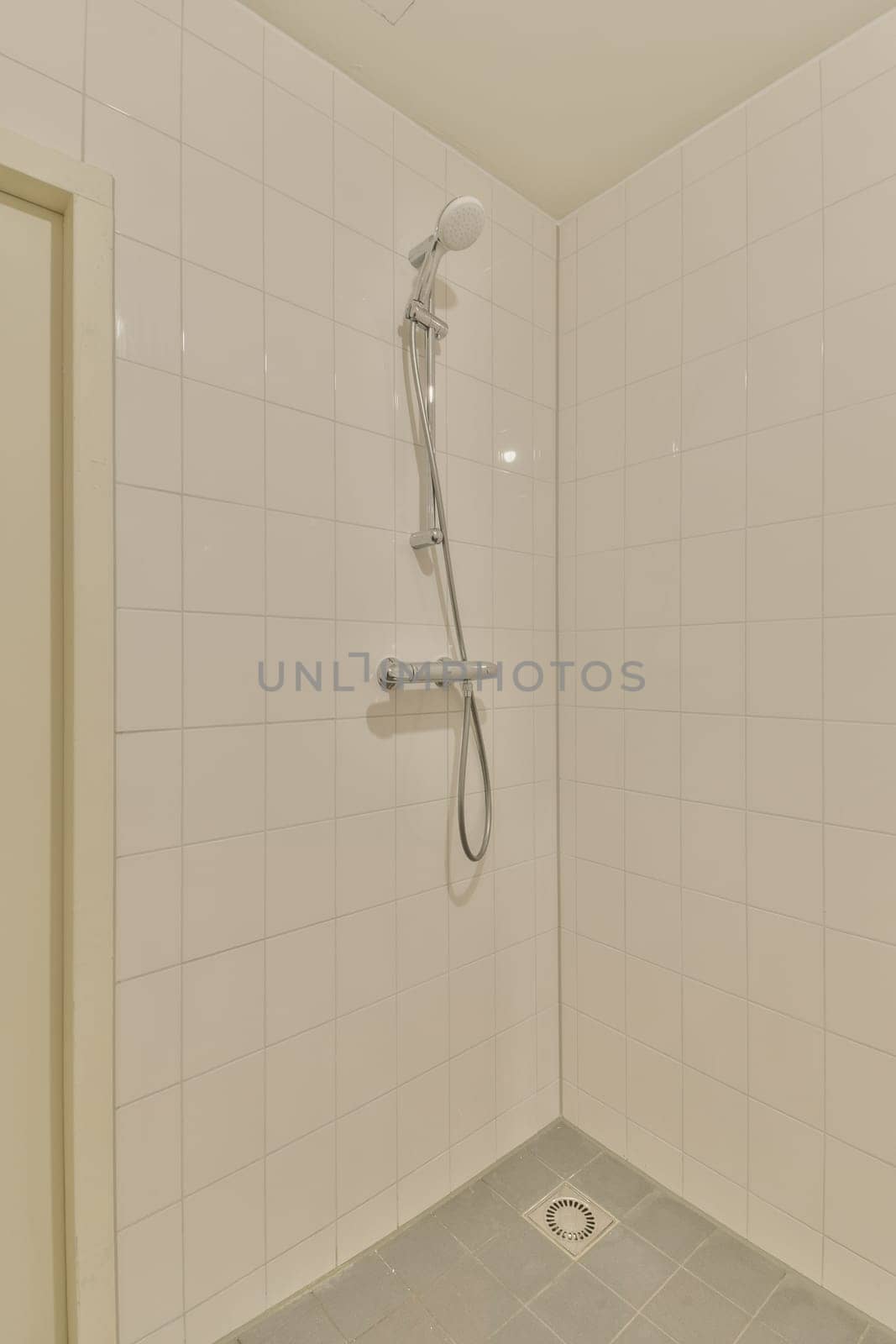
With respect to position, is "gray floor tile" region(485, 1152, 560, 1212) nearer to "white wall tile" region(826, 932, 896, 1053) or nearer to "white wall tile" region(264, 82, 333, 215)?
"white wall tile" region(826, 932, 896, 1053)

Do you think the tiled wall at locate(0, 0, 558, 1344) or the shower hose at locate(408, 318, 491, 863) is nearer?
the tiled wall at locate(0, 0, 558, 1344)

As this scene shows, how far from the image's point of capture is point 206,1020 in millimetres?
1236

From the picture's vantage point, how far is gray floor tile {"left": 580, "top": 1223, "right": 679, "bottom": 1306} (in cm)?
136

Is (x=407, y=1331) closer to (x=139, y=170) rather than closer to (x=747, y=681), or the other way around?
(x=747, y=681)

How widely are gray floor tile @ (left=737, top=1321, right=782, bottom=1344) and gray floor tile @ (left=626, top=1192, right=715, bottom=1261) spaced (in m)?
0.18

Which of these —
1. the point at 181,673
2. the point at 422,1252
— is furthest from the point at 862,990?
the point at 181,673

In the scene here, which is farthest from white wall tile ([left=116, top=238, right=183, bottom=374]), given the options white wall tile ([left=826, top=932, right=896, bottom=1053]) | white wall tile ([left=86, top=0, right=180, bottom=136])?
white wall tile ([left=826, top=932, right=896, bottom=1053])

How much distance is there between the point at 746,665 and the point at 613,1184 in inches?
50.2

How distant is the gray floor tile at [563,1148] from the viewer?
5.60ft

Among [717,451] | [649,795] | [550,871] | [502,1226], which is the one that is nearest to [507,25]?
[717,451]

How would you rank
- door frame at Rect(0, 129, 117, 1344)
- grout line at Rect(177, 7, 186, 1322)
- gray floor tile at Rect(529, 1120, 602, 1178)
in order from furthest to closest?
gray floor tile at Rect(529, 1120, 602, 1178) → grout line at Rect(177, 7, 186, 1322) → door frame at Rect(0, 129, 117, 1344)

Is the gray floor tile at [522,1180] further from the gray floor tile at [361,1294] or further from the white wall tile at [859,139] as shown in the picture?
the white wall tile at [859,139]

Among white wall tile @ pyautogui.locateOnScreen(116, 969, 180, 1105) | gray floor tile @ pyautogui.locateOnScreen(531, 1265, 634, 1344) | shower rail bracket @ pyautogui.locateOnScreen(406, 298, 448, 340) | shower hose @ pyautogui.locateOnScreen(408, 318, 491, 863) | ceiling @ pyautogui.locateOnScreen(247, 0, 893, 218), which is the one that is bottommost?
gray floor tile @ pyautogui.locateOnScreen(531, 1265, 634, 1344)

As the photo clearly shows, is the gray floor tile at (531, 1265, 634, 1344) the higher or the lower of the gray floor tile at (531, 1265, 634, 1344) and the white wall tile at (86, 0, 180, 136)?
the lower
